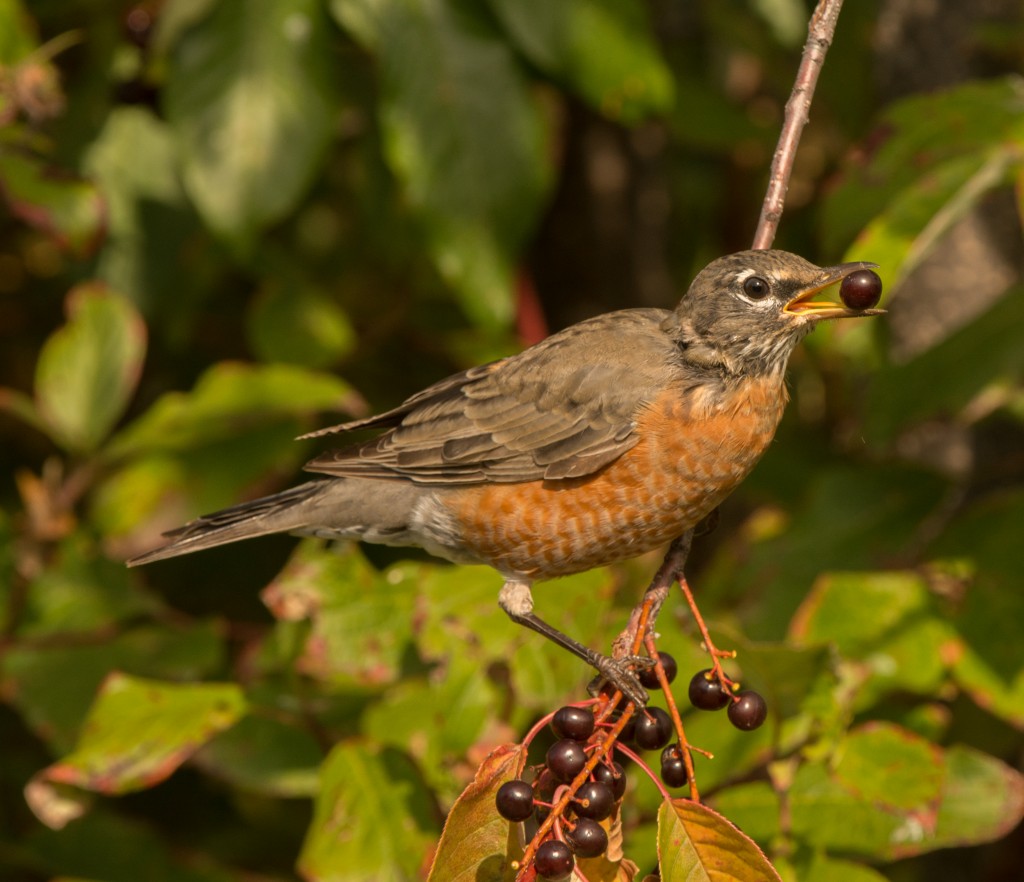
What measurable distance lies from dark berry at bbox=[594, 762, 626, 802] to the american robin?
28cm

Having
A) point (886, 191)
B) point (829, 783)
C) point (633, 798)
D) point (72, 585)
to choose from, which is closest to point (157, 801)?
point (72, 585)

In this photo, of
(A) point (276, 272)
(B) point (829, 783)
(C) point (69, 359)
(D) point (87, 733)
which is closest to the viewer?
(B) point (829, 783)

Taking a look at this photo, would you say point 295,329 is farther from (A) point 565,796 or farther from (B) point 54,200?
(A) point 565,796

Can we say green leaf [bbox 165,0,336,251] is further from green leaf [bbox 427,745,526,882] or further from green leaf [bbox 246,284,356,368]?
green leaf [bbox 427,745,526,882]

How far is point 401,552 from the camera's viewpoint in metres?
4.45

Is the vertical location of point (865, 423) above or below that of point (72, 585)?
above

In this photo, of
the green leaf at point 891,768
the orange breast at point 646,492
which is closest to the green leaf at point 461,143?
the orange breast at point 646,492

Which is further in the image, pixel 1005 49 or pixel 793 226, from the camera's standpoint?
pixel 793 226

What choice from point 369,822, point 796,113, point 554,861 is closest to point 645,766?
point 554,861

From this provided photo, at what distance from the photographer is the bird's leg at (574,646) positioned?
7.70 ft

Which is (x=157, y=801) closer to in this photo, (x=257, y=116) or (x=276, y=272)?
(x=276, y=272)

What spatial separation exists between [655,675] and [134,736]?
4.13 ft

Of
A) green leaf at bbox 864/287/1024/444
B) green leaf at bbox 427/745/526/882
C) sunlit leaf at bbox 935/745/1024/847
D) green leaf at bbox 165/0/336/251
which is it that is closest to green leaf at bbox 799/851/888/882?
sunlit leaf at bbox 935/745/1024/847

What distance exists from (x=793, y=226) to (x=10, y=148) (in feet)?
8.96
